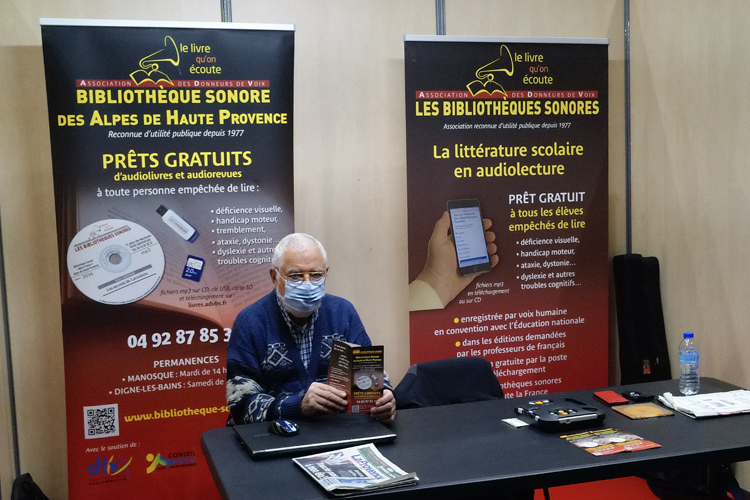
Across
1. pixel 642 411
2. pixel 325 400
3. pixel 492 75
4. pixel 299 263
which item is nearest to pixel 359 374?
pixel 325 400

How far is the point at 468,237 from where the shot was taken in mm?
3891

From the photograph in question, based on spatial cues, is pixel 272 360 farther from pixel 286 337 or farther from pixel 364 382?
pixel 364 382

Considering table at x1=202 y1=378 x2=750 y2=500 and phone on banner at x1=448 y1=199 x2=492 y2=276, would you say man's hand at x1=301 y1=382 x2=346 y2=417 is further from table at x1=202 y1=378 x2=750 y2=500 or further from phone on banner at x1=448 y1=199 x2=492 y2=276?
phone on banner at x1=448 y1=199 x2=492 y2=276

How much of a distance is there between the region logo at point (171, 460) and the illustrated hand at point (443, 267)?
1.51 metres

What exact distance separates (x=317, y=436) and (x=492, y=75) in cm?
248

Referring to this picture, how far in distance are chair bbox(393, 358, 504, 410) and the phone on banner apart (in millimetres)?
1114

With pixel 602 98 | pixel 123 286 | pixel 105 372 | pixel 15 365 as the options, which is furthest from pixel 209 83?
pixel 602 98

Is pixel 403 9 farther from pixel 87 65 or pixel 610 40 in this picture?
pixel 87 65

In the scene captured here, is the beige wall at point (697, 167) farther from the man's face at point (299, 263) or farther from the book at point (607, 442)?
the man's face at point (299, 263)

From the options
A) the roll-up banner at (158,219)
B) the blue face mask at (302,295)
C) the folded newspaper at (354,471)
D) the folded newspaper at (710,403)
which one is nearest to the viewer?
the folded newspaper at (354,471)

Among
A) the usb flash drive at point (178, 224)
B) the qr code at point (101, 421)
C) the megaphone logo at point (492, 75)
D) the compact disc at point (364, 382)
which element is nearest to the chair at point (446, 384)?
the compact disc at point (364, 382)

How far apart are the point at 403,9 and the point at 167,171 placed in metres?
1.63

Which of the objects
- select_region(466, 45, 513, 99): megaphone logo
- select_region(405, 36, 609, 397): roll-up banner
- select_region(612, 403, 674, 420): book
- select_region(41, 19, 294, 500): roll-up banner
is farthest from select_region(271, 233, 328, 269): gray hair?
select_region(466, 45, 513, 99): megaphone logo

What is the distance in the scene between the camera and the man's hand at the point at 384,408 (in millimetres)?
2291
